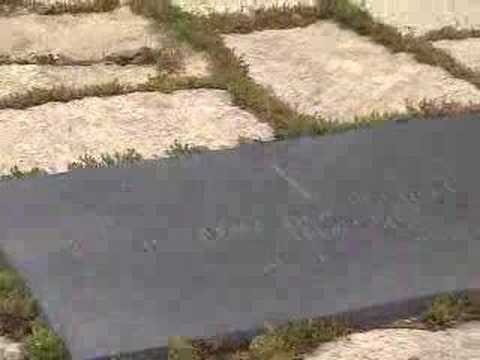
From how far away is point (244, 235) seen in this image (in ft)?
7.41

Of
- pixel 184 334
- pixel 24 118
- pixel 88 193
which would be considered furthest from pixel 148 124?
pixel 184 334

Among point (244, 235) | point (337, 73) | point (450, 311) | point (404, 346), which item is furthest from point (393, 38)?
point (404, 346)

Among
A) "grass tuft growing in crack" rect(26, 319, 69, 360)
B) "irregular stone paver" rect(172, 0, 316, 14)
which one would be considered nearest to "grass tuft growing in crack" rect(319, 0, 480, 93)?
"irregular stone paver" rect(172, 0, 316, 14)

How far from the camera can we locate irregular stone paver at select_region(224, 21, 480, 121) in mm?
3045

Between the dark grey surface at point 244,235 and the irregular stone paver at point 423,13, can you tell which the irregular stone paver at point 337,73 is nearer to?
the irregular stone paver at point 423,13

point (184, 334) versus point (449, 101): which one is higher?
point (449, 101)

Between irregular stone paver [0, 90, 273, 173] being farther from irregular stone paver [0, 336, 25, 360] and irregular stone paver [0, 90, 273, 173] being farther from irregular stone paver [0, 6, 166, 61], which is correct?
irregular stone paver [0, 336, 25, 360]

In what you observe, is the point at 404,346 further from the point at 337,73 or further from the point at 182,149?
the point at 337,73

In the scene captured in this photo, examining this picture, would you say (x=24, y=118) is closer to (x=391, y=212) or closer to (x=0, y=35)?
(x=0, y=35)

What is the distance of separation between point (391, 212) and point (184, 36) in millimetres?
1344

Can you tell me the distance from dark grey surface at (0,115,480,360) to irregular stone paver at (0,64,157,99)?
2.13 ft

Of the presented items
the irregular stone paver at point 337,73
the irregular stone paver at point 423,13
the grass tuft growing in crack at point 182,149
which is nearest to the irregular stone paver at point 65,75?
the irregular stone paver at point 337,73

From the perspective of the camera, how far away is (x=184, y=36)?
347 centimetres

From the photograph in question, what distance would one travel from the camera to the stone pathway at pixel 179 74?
2.82 metres
